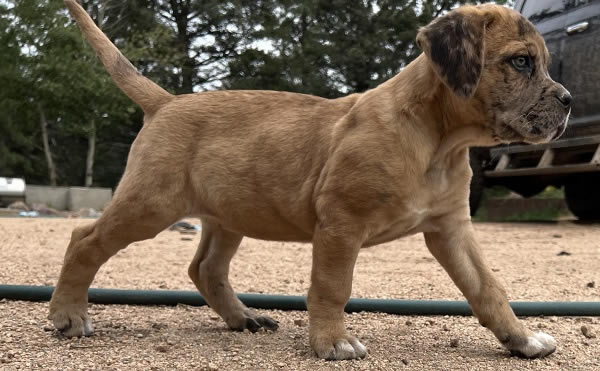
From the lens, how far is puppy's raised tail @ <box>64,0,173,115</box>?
3.76 metres

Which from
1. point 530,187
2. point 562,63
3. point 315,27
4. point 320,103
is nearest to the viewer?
point 320,103

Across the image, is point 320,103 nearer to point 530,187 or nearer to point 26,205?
point 530,187

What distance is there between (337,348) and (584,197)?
8.87 metres

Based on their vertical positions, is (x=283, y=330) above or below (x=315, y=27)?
below

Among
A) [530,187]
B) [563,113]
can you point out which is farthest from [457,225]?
[530,187]

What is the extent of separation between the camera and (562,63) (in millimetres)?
8367

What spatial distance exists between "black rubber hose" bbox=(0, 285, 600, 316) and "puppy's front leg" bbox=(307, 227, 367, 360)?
0.99 metres

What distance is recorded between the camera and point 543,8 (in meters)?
8.96

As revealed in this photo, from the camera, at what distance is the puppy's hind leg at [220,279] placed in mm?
3689

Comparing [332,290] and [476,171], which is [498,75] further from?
[476,171]

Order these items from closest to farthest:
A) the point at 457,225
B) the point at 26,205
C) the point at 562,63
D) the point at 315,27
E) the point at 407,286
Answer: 1. the point at 457,225
2. the point at 407,286
3. the point at 562,63
4. the point at 26,205
5. the point at 315,27

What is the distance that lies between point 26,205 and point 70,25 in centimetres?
561

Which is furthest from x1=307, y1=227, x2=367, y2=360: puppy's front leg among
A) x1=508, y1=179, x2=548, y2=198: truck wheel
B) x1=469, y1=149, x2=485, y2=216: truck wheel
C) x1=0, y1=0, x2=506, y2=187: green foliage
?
x1=0, y1=0, x2=506, y2=187: green foliage

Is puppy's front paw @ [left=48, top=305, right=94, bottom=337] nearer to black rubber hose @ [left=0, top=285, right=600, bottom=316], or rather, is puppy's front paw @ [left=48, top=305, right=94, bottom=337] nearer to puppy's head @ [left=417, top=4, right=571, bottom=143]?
black rubber hose @ [left=0, top=285, right=600, bottom=316]
